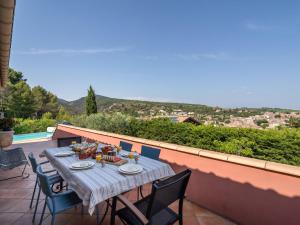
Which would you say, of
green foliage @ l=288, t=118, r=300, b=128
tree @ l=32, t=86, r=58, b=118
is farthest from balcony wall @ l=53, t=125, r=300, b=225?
tree @ l=32, t=86, r=58, b=118

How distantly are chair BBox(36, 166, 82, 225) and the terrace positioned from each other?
19.3 inches

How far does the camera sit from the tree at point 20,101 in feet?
57.4

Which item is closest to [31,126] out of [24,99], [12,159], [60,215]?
[24,99]

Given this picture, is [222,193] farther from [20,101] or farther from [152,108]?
[20,101]

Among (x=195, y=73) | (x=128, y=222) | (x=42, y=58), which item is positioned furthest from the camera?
(x=195, y=73)

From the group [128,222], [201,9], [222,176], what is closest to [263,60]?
[201,9]

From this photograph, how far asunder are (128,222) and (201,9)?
29.0 ft

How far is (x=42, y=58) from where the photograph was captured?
10523 millimetres

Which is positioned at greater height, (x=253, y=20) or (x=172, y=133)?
(x=253, y=20)

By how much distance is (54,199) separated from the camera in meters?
1.92

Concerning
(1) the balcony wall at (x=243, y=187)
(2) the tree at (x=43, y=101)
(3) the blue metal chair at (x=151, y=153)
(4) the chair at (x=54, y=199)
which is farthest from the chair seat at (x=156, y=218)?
(2) the tree at (x=43, y=101)

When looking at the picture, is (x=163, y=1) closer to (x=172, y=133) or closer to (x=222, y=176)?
(x=172, y=133)

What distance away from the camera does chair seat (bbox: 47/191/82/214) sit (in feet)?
5.95

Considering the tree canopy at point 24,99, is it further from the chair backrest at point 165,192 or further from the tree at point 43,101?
the chair backrest at point 165,192
